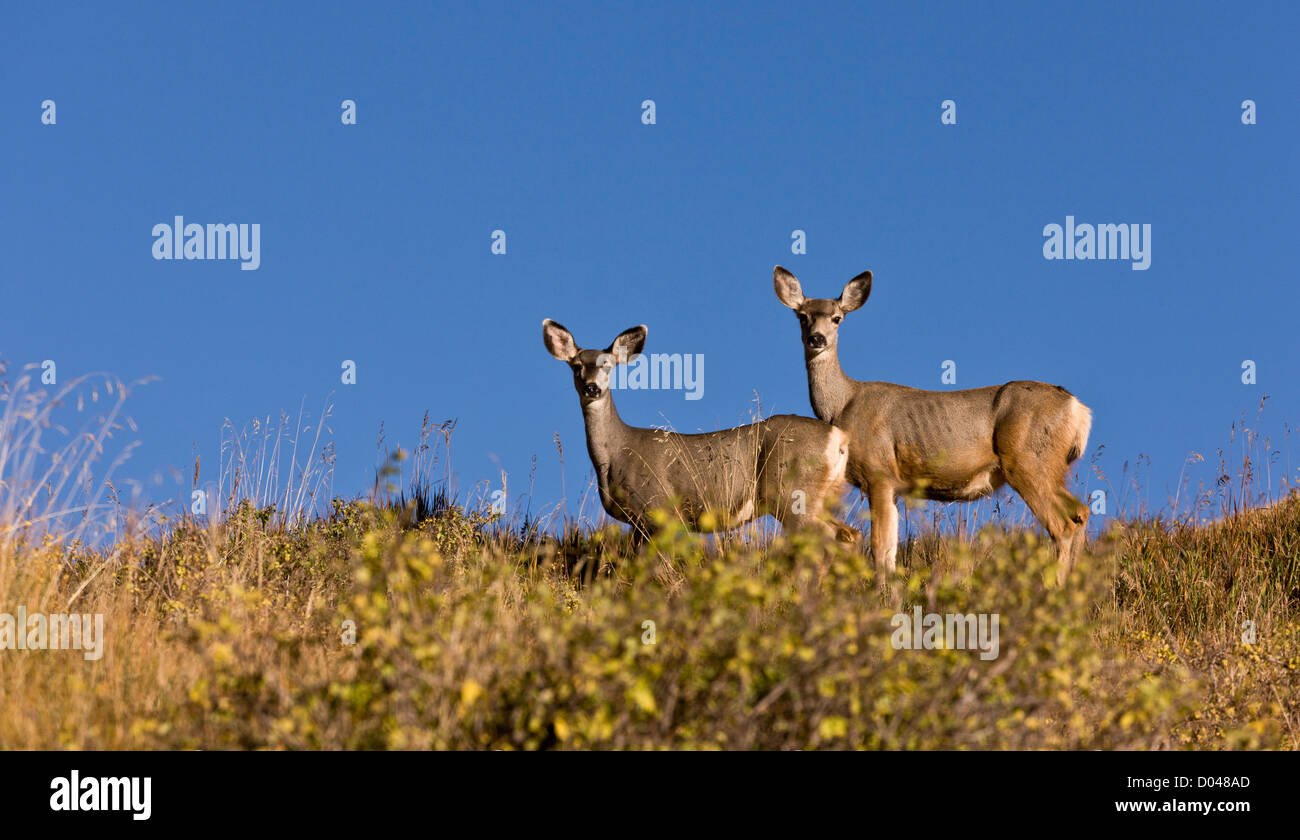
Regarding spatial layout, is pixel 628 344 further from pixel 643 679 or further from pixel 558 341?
pixel 643 679

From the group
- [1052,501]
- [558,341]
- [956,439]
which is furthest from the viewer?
[956,439]

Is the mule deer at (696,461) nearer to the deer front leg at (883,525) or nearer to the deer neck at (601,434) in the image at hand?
the deer neck at (601,434)

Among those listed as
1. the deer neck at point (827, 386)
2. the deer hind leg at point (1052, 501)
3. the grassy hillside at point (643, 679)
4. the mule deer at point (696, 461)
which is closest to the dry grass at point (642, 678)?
the grassy hillside at point (643, 679)

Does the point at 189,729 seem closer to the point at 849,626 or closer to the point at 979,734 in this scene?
the point at 849,626

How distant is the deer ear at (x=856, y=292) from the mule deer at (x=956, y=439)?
0.01 meters

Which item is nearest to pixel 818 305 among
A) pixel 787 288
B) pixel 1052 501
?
pixel 787 288

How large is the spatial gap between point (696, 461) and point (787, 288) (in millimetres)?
2616

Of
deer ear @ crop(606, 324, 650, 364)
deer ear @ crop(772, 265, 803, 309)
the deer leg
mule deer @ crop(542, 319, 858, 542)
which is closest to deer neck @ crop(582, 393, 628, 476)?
mule deer @ crop(542, 319, 858, 542)

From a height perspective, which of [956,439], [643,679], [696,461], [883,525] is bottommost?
[643,679]

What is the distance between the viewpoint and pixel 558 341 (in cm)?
1109

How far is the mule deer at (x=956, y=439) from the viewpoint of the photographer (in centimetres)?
1145

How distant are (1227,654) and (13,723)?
21.4ft
